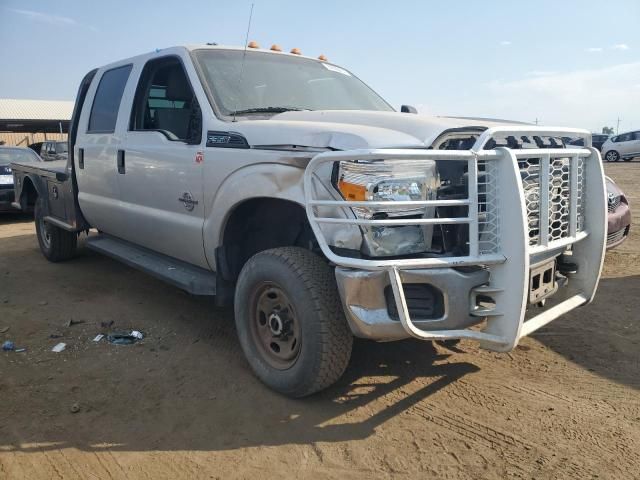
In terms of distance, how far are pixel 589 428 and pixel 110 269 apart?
5.41 metres

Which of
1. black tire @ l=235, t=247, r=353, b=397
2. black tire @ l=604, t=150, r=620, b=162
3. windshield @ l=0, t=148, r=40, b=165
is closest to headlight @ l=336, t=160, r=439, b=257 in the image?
black tire @ l=235, t=247, r=353, b=397

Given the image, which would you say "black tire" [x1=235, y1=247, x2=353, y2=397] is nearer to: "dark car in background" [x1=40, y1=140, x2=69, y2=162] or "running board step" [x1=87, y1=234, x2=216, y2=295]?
"running board step" [x1=87, y1=234, x2=216, y2=295]

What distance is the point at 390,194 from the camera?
2.70m

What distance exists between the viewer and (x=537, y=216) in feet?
9.57

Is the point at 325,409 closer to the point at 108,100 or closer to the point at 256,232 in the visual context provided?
the point at 256,232

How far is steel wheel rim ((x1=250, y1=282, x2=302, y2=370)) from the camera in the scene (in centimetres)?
313

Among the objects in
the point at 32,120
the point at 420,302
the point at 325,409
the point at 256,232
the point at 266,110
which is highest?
the point at 32,120

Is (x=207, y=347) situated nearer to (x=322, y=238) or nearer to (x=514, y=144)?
(x=322, y=238)

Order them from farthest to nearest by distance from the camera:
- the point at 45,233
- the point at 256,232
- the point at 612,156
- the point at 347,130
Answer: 1. the point at 612,156
2. the point at 45,233
3. the point at 256,232
4. the point at 347,130

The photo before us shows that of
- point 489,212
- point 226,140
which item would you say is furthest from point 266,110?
point 489,212

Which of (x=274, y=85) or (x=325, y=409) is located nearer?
(x=325, y=409)

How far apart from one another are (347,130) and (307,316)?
1.04 m

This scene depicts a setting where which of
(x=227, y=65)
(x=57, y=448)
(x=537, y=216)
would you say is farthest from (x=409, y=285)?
(x=227, y=65)

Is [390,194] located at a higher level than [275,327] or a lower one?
higher
